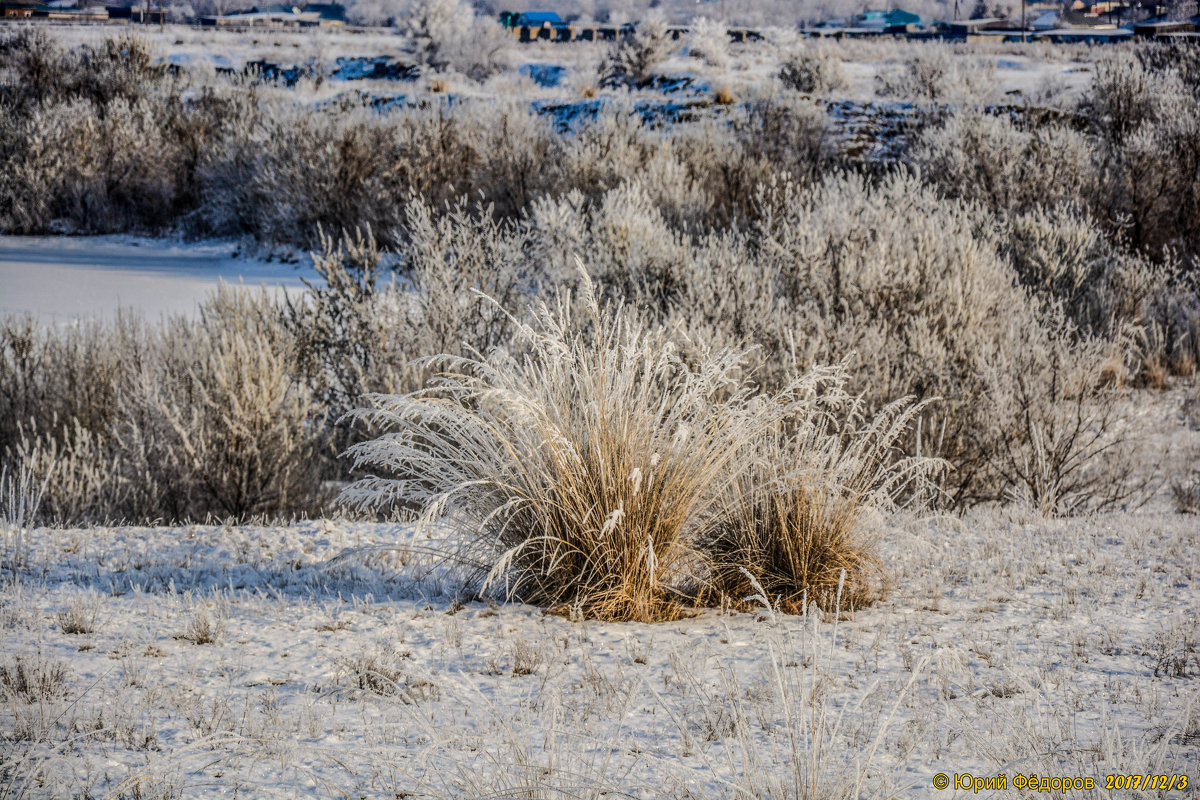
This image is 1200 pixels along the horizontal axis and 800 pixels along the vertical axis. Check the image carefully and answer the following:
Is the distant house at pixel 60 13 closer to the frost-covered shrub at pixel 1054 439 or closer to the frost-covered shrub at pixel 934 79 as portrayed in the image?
the frost-covered shrub at pixel 934 79

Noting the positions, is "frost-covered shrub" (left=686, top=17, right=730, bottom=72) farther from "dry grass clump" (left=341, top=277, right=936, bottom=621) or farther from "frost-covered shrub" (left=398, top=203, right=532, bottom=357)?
"dry grass clump" (left=341, top=277, right=936, bottom=621)

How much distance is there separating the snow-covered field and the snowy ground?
1 cm

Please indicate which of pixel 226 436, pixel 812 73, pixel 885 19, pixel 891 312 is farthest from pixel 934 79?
pixel 885 19

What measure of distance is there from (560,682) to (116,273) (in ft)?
41.4

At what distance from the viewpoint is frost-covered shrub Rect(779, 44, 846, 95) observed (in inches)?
952

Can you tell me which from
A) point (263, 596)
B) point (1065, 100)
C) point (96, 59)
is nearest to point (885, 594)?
point (263, 596)

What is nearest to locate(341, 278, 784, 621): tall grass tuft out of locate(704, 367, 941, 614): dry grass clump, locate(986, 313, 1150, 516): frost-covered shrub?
locate(704, 367, 941, 614): dry grass clump

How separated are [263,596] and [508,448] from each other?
41.7 inches

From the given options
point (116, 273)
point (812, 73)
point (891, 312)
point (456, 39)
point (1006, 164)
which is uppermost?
point (456, 39)

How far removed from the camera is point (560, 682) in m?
2.79

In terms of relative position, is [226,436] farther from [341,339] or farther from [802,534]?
[802,534]

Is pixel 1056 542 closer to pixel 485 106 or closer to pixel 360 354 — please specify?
pixel 360 354

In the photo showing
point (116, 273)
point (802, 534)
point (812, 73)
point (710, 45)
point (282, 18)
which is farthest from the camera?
point (282, 18)

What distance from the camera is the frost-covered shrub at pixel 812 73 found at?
24.2 m
